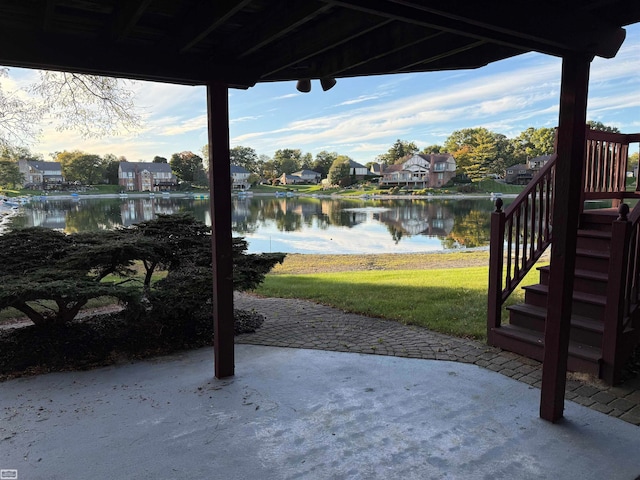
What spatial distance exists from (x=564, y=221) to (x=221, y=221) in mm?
2436

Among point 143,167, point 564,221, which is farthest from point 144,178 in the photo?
point 564,221

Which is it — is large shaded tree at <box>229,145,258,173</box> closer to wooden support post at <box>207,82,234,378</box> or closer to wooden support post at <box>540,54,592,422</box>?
wooden support post at <box>207,82,234,378</box>

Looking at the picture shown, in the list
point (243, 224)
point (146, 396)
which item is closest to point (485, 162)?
point (243, 224)

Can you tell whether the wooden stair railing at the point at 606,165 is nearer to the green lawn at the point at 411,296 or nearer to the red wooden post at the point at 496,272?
the red wooden post at the point at 496,272

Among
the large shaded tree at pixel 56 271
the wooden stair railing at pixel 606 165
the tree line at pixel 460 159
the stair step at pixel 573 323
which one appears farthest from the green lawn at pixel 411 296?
the tree line at pixel 460 159

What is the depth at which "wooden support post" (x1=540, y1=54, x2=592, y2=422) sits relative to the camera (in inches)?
99.3

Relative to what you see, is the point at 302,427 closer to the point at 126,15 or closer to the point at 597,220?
the point at 126,15

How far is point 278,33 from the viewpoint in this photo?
254 centimetres

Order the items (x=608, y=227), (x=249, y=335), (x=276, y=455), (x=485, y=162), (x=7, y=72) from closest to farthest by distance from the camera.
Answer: (x=276, y=455) < (x=608, y=227) < (x=249, y=335) < (x=7, y=72) < (x=485, y=162)

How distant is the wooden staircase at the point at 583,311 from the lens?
358cm

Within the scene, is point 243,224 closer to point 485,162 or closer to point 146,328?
point 146,328

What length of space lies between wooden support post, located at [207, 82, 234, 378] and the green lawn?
8.40ft

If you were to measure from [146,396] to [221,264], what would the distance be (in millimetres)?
1166

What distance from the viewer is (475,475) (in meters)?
2.23
